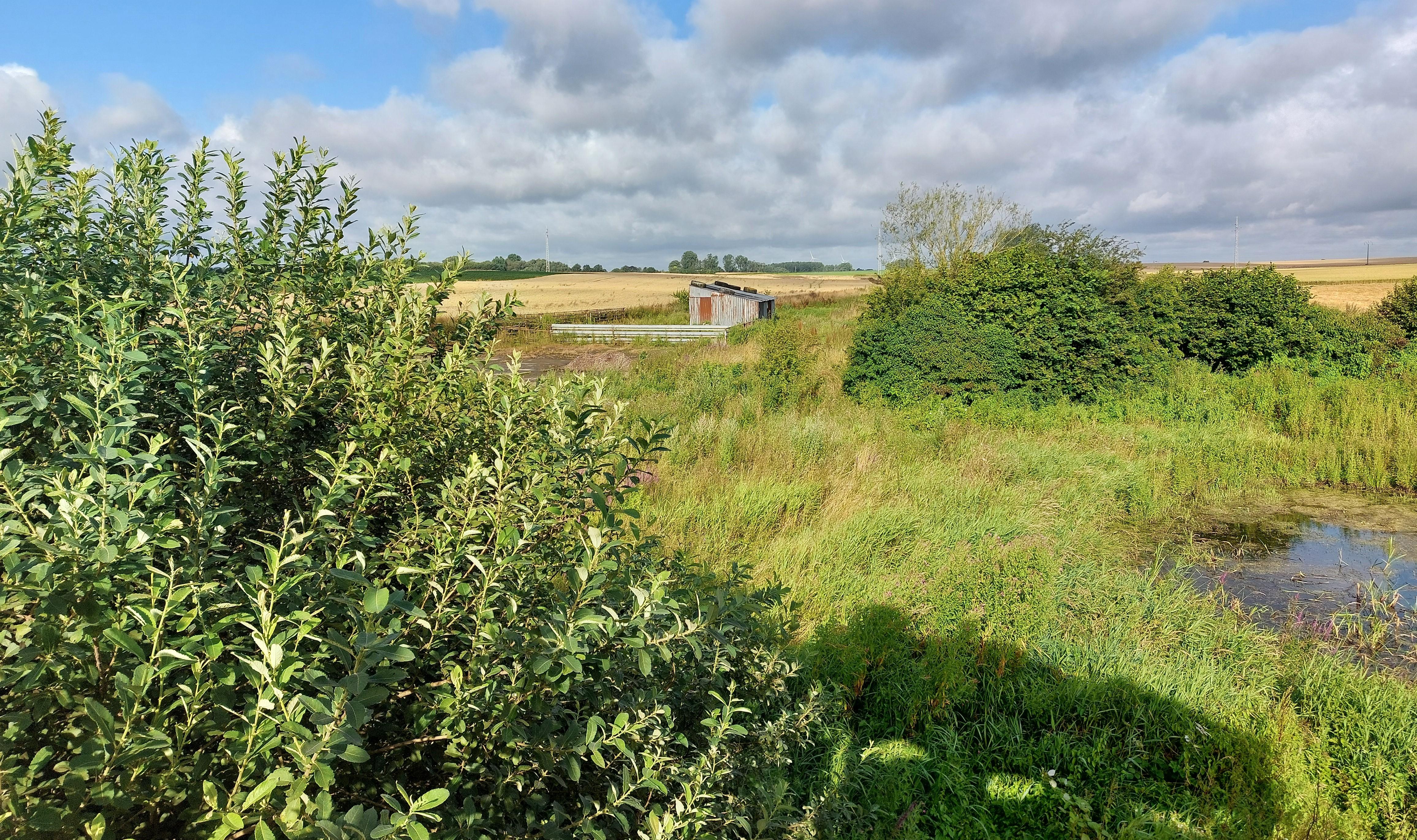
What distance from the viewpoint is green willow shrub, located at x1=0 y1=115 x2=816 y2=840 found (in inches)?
44.3

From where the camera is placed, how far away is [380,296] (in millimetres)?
2184

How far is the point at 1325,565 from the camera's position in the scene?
682 centimetres

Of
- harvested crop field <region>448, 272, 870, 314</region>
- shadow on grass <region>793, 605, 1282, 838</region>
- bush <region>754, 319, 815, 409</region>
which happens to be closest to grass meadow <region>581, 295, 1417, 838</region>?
shadow on grass <region>793, 605, 1282, 838</region>

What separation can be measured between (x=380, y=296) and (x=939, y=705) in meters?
3.66

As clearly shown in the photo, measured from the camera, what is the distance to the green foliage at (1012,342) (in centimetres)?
1116

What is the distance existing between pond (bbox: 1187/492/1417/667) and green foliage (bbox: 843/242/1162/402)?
11.5 feet

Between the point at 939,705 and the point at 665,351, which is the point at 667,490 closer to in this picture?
the point at 939,705

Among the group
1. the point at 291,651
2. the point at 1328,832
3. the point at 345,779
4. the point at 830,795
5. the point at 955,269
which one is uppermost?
the point at 955,269

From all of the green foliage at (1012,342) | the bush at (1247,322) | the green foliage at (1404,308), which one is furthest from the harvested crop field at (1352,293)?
the green foliage at (1012,342)

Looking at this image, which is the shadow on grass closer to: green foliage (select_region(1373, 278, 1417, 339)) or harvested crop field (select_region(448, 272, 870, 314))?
green foliage (select_region(1373, 278, 1417, 339))

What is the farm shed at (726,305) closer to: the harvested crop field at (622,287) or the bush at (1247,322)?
the harvested crop field at (622,287)

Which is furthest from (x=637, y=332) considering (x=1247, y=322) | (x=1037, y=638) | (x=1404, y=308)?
(x=1037, y=638)

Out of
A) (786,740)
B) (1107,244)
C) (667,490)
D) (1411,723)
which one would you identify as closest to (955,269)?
(1107,244)

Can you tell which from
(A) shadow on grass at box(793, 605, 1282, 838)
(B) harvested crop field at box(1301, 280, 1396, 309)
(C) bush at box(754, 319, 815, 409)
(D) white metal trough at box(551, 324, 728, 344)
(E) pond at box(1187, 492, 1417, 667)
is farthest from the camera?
(B) harvested crop field at box(1301, 280, 1396, 309)
